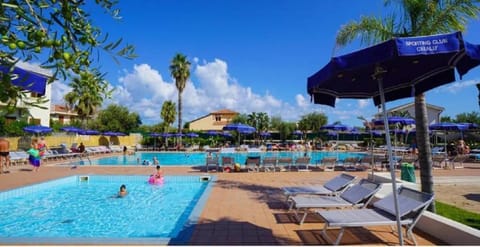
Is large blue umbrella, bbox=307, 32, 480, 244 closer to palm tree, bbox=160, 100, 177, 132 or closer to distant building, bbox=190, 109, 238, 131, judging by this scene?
palm tree, bbox=160, 100, 177, 132

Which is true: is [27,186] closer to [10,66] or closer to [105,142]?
[10,66]

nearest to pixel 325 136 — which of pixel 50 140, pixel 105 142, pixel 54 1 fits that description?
pixel 105 142

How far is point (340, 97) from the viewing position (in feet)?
19.9

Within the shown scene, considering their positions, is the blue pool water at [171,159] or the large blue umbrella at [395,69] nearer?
the large blue umbrella at [395,69]

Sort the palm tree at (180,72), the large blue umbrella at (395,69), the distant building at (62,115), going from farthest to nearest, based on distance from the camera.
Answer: the distant building at (62,115) < the palm tree at (180,72) < the large blue umbrella at (395,69)

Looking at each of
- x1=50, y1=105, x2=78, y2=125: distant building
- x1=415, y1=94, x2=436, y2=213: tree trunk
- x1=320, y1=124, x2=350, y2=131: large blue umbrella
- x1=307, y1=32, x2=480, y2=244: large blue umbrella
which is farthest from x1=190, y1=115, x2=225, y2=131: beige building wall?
x1=307, y1=32, x2=480, y2=244: large blue umbrella

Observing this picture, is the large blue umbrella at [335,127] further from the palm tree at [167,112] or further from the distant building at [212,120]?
the distant building at [212,120]

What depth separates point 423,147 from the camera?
738 cm

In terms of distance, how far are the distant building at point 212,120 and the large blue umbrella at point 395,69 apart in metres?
68.9

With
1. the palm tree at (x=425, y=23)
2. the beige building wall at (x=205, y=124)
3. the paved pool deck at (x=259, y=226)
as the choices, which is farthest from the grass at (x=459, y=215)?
the beige building wall at (x=205, y=124)

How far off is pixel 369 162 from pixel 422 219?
11.5 m

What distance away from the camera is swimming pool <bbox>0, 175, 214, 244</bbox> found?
6.83 m

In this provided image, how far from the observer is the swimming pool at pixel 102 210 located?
6832mm

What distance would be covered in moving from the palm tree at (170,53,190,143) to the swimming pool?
22110mm
